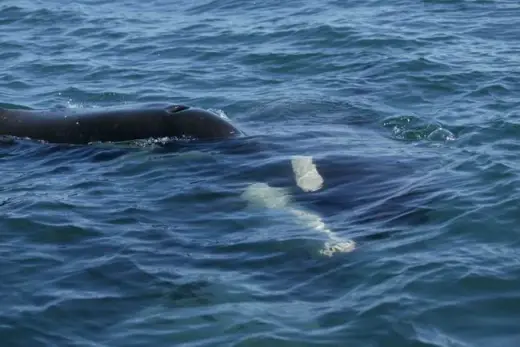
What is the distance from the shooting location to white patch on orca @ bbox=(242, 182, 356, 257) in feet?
33.6

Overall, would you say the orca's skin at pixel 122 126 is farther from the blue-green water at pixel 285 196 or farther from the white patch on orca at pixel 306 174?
the white patch on orca at pixel 306 174

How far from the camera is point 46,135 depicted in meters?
13.6

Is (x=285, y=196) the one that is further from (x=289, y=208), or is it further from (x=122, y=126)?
(x=122, y=126)

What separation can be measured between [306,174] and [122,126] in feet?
9.27

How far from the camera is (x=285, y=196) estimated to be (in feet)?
38.9

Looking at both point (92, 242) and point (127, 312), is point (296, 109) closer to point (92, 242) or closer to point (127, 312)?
point (92, 242)

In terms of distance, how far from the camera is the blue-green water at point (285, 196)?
346 inches

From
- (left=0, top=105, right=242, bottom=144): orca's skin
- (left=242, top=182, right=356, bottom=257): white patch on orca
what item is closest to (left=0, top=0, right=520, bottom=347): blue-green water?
(left=242, top=182, right=356, bottom=257): white patch on orca

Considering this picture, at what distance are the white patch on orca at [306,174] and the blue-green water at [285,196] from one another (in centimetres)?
9

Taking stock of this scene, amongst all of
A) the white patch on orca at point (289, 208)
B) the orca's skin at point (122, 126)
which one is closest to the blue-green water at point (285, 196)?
the white patch on orca at point (289, 208)

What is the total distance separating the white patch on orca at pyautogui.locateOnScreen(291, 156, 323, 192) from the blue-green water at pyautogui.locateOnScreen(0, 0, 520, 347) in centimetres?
9

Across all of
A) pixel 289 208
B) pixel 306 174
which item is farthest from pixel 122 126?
pixel 289 208

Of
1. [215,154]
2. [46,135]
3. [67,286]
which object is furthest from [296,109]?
[67,286]

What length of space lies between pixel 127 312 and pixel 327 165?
4200 millimetres
